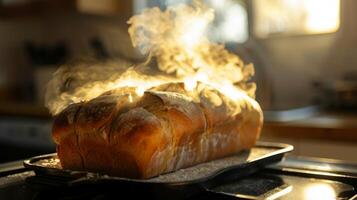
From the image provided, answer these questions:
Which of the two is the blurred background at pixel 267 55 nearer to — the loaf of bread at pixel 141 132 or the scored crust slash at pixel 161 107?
the scored crust slash at pixel 161 107

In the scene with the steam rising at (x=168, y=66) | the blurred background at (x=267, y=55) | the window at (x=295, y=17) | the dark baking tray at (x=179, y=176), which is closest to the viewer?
the dark baking tray at (x=179, y=176)

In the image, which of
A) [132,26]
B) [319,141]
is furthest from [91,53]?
[132,26]

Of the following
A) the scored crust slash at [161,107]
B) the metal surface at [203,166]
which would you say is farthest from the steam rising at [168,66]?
the metal surface at [203,166]

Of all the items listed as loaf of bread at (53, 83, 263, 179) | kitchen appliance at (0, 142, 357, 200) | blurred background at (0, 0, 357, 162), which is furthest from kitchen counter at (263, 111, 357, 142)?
loaf of bread at (53, 83, 263, 179)

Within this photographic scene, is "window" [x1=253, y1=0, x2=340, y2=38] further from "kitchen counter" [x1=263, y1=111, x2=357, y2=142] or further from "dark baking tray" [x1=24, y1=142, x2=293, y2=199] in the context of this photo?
"dark baking tray" [x1=24, y1=142, x2=293, y2=199]

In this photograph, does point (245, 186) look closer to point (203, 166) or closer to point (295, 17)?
point (203, 166)

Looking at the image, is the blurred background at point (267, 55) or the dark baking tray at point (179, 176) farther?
the blurred background at point (267, 55)
